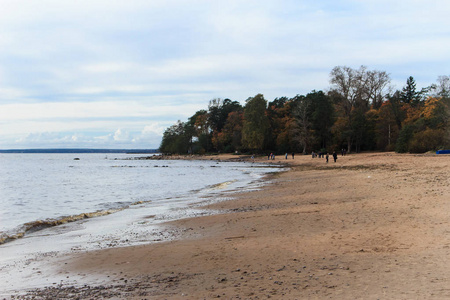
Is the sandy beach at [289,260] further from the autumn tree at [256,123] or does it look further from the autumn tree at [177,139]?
the autumn tree at [177,139]

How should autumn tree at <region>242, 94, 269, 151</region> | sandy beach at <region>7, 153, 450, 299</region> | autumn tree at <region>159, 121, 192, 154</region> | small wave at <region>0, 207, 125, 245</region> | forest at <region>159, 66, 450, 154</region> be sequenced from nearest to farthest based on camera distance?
sandy beach at <region>7, 153, 450, 299</region> → small wave at <region>0, 207, 125, 245</region> → forest at <region>159, 66, 450, 154</region> → autumn tree at <region>242, 94, 269, 151</region> → autumn tree at <region>159, 121, 192, 154</region>

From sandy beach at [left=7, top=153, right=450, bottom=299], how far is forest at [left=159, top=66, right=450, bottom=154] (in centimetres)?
4028

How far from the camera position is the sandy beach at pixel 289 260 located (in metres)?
5.16

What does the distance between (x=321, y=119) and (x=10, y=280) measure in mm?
72188

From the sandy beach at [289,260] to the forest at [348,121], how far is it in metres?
40.3

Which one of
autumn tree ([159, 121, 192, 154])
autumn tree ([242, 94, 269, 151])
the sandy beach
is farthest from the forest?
the sandy beach

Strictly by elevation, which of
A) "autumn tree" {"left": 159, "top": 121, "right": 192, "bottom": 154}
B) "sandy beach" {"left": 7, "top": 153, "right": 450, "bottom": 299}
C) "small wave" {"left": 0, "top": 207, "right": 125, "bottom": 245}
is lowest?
"small wave" {"left": 0, "top": 207, "right": 125, "bottom": 245}

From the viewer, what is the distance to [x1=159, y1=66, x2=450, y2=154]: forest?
50.1 metres

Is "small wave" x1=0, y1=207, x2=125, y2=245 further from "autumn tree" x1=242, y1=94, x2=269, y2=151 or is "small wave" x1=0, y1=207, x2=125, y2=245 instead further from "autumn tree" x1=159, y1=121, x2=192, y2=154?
"autumn tree" x1=159, y1=121, x2=192, y2=154

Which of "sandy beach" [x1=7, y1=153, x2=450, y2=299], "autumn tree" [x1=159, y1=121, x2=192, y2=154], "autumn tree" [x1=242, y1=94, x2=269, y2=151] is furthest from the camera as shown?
"autumn tree" [x1=159, y1=121, x2=192, y2=154]

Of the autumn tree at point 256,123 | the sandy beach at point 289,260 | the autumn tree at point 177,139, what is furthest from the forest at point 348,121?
the sandy beach at point 289,260

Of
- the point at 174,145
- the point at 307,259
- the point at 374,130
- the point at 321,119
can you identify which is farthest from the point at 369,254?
the point at 174,145

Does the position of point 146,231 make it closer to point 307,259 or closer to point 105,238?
point 105,238

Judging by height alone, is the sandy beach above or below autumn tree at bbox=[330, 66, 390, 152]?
below
